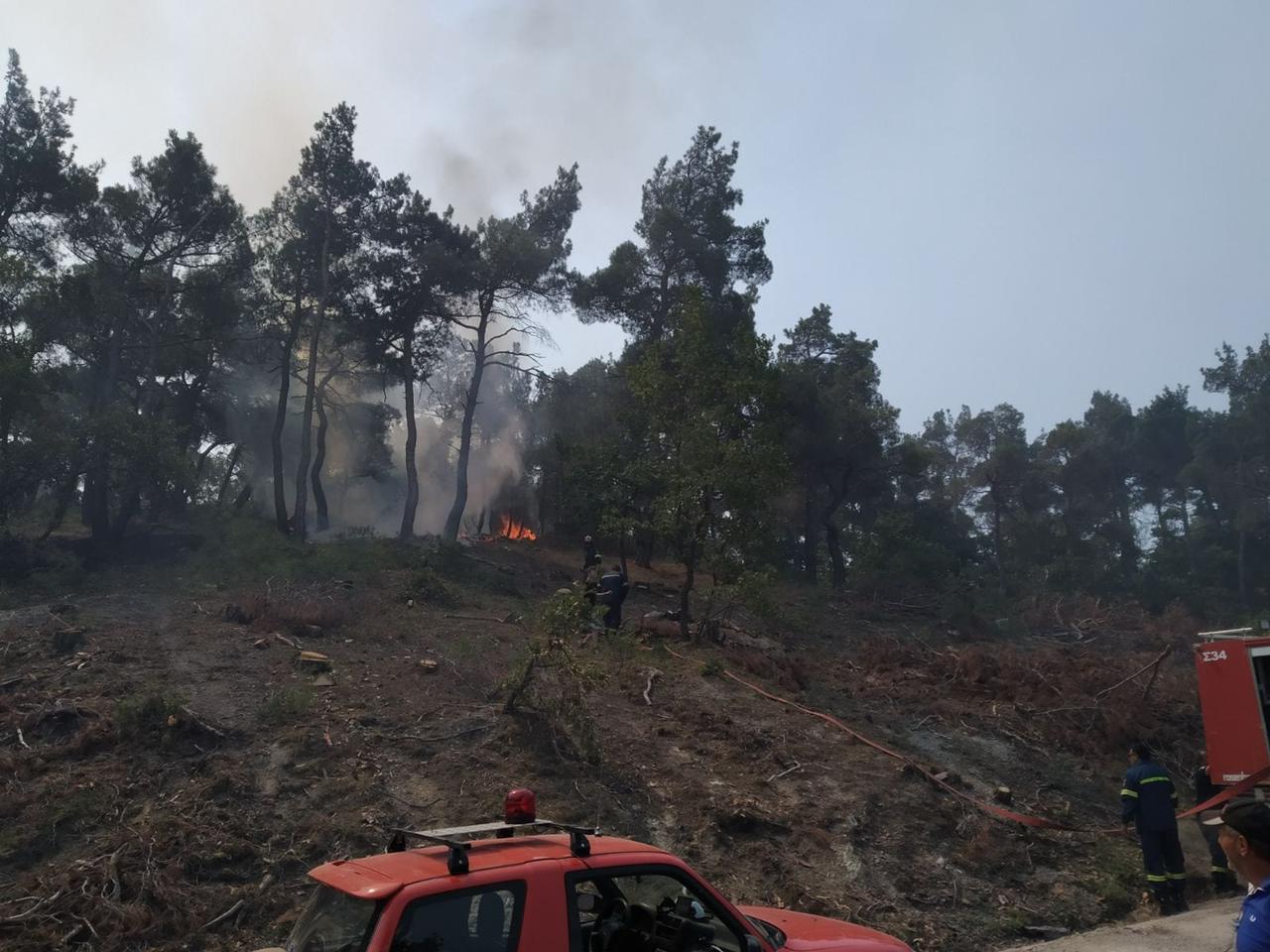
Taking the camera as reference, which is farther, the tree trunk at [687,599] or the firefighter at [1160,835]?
the tree trunk at [687,599]

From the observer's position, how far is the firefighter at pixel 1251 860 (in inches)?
134

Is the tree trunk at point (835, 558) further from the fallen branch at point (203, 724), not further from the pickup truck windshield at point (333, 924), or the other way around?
the pickup truck windshield at point (333, 924)

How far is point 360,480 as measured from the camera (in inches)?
1953

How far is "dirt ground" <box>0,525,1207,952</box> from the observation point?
7.93 m

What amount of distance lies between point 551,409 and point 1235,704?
25782 mm

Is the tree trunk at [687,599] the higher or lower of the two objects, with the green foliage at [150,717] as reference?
higher

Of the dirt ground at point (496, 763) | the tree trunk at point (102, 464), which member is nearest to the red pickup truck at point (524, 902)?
the dirt ground at point (496, 763)

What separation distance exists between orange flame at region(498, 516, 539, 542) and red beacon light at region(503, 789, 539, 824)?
99.0 ft

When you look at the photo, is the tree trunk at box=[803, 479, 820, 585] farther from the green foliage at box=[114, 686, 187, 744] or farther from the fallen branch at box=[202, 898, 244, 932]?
the fallen branch at box=[202, 898, 244, 932]

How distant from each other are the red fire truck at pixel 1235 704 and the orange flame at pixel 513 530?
25.8m

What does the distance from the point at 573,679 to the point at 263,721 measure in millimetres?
3469

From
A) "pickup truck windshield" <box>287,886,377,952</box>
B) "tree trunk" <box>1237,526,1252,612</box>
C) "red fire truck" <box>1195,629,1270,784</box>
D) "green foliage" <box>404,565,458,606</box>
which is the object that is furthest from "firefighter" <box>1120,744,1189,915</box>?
"tree trunk" <box>1237,526,1252,612</box>

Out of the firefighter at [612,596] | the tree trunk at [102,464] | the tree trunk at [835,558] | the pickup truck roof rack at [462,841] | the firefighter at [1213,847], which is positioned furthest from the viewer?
the tree trunk at [835,558]

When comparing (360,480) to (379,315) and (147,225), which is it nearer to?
(379,315)
